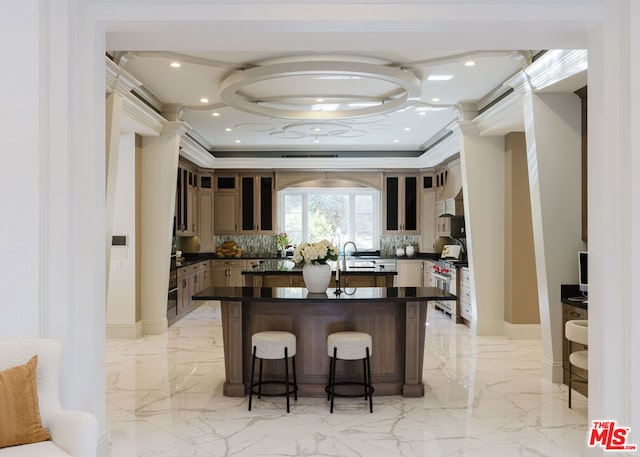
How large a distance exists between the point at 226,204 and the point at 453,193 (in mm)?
4603

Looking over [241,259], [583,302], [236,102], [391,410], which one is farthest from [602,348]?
[241,259]

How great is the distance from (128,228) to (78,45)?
3779 mm

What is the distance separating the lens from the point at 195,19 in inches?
115

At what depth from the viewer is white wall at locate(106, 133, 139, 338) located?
6.32 m

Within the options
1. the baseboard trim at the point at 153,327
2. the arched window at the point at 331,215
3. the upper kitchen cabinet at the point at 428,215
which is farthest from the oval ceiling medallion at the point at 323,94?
the arched window at the point at 331,215

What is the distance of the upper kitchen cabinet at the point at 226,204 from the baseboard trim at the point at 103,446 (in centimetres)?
714

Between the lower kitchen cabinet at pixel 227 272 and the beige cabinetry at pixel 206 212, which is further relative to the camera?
the lower kitchen cabinet at pixel 227 272

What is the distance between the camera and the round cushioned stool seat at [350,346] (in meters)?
3.88

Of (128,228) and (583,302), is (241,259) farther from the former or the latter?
(583,302)

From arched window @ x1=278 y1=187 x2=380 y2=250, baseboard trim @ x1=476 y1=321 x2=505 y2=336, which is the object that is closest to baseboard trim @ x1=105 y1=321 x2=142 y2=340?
baseboard trim @ x1=476 y1=321 x2=505 y2=336

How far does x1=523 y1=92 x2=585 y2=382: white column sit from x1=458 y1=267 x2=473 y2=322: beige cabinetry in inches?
93.4

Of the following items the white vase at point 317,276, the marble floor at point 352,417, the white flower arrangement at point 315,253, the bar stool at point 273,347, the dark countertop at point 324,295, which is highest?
the white flower arrangement at point 315,253

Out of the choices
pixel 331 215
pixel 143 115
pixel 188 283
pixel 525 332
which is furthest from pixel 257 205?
pixel 525 332

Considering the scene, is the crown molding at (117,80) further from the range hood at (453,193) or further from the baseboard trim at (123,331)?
the range hood at (453,193)
